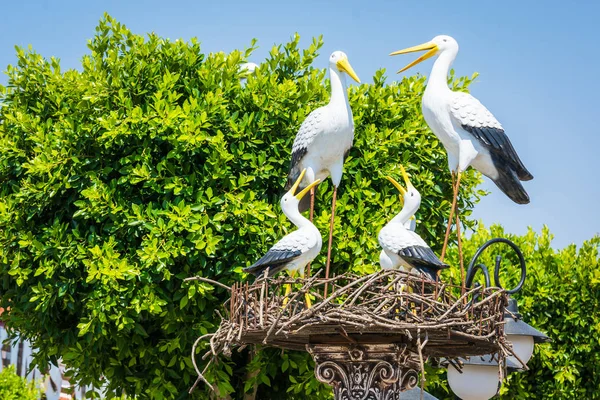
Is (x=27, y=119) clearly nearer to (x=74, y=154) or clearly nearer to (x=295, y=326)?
(x=74, y=154)

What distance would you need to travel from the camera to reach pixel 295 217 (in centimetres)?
633

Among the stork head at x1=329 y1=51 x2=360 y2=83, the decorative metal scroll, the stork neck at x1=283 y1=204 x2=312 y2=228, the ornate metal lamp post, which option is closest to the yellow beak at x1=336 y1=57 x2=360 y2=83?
the stork head at x1=329 y1=51 x2=360 y2=83

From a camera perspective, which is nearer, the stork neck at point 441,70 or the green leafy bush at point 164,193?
the stork neck at point 441,70

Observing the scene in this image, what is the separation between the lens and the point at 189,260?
897 cm

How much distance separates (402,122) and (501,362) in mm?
4970

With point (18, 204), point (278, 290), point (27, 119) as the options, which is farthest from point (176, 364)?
point (278, 290)

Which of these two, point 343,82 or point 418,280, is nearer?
point 418,280

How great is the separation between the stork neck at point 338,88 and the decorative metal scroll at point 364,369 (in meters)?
1.97

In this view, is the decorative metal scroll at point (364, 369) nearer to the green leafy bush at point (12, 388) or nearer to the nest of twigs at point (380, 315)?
the nest of twigs at point (380, 315)

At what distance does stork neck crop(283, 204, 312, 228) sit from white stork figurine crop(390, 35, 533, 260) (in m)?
1.04

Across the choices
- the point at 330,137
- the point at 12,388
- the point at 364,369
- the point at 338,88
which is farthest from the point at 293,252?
the point at 12,388

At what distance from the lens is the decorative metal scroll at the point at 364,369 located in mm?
5609

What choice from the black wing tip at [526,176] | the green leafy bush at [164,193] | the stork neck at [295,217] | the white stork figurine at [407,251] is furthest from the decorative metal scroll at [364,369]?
the green leafy bush at [164,193]

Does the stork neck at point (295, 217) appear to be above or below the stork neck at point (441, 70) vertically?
below
